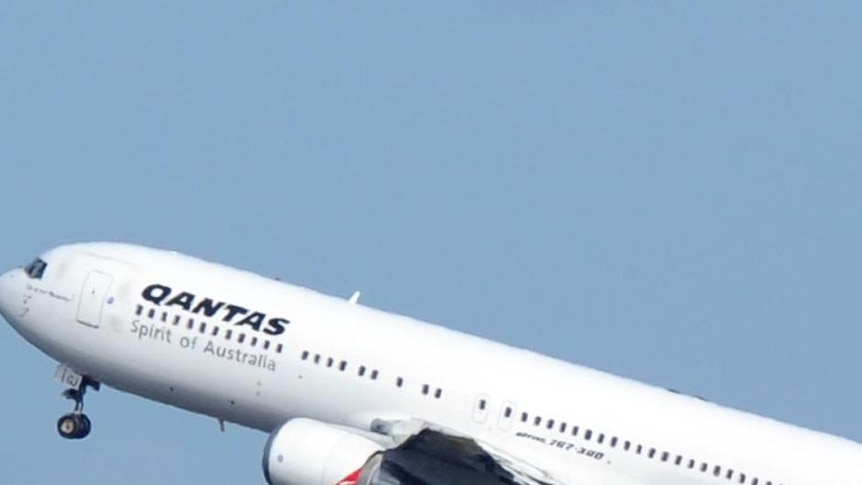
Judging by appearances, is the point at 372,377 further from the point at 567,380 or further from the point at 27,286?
the point at 27,286

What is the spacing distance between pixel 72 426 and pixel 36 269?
4.27 m

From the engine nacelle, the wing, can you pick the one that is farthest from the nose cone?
the wing

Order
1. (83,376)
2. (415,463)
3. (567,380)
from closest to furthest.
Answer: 1. (415,463)
2. (567,380)
3. (83,376)

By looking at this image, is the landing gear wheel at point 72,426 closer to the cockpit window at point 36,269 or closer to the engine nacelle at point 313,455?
the cockpit window at point 36,269

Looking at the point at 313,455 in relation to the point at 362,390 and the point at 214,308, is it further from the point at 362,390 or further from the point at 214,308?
the point at 214,308

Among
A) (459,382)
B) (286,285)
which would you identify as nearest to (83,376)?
(286,285)

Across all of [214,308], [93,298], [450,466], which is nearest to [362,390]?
[450,466]

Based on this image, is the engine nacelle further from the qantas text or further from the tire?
the tire

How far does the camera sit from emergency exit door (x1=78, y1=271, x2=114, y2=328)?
54.5m

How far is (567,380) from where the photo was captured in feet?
169


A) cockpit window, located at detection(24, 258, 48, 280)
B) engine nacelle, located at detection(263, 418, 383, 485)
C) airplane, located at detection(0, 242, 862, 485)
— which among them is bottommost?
engine nacelle, located at detection(263, 418, 383, 485)

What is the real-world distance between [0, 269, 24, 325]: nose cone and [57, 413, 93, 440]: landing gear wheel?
9.66 feet

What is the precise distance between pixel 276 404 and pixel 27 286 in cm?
825

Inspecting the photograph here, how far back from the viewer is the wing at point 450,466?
47.2 metres
